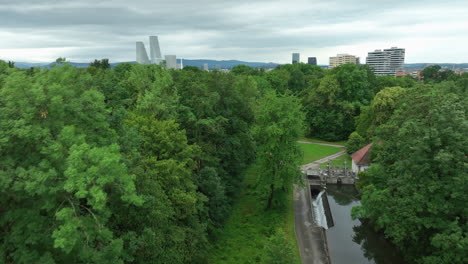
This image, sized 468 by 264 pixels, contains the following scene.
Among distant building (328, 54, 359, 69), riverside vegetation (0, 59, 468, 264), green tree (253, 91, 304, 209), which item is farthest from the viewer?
distant building (328, 54, 359, 69)

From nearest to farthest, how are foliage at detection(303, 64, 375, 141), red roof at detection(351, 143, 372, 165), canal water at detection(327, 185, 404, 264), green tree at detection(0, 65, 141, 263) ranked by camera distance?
green tree at detection(0, 65, 141, 263), canal water at detection(327, 185, 404, 264), red roof at detection(351, 143, 372, 165), foliage at detection(303, 64, 375, 141)

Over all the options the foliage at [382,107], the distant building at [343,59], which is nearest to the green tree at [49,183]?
the foliage at [382,107]

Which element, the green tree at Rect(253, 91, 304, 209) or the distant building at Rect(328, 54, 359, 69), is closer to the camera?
the green tree at Rect(253, 91, 304, 209)

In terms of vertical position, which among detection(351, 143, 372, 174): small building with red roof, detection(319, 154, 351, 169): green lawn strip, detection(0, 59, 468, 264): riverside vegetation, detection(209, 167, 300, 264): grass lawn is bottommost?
detection(209, 167, 300, 264): grass lawn

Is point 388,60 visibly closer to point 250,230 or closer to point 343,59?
point 343,59

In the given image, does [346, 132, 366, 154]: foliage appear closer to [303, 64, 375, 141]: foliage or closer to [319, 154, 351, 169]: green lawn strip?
[319, 154, 351, 169]: green lawn strip

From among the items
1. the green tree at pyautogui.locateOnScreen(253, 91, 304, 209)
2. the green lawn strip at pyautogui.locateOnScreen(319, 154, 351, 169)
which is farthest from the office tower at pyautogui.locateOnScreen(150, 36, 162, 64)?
the green tree at pyautogui.locateOnScreen(253, 91, 304, 209)

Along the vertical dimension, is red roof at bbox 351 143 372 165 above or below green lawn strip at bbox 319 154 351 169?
above
